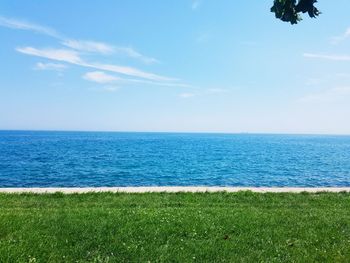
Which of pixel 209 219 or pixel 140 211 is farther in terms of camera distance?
pixel 140 211

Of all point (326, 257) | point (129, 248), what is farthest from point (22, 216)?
point (326, 257)

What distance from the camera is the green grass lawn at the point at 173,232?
7.95 m

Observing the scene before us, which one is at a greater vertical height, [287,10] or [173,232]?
[287,10]

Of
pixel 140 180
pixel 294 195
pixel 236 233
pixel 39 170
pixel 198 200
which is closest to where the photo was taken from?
pixel 236 233

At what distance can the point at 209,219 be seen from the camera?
1048 centimetres

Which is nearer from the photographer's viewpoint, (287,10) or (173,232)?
(287,10)

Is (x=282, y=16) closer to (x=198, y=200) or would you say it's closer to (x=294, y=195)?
(x=198, y=200)

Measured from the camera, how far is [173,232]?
9391 mm

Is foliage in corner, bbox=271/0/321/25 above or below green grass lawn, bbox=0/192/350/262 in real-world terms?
above

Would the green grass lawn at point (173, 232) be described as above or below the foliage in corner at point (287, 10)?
below

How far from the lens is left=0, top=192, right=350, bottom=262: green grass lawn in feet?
26.1

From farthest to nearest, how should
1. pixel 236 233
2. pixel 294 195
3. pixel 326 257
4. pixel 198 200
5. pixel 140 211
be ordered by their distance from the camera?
pixel 294 195 < pixel 198 200 < pixel 140 211 < pixel 236 233 < pixel 326 257

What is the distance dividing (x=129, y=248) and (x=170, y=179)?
32.7 meters

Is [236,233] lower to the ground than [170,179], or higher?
higher
